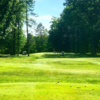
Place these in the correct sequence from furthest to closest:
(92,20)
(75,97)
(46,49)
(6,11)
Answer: (46,49)
(92,20)
(6,11)
(75,97)

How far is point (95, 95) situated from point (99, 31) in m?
44.6

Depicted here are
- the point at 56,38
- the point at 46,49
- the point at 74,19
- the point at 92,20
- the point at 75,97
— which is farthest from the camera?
the point at 46,49

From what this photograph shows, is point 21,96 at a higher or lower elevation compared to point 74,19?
lower

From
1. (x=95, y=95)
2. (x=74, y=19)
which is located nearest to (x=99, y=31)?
(x=74, y=19)

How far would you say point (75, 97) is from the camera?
6.05 m

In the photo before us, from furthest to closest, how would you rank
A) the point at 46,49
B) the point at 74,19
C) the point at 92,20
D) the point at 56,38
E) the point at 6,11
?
the point at 46,49, the point at 56,38, the point at 74,19, the point at 92,20, the point at 6,11

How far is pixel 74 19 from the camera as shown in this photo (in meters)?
55.1

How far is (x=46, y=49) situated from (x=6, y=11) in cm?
8441

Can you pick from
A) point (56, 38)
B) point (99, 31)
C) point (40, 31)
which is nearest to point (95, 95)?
point (99, 31)

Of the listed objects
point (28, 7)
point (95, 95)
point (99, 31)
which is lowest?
point (95, 95)

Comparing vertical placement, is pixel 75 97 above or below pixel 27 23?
below

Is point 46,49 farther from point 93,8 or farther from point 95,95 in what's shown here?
point 95,95

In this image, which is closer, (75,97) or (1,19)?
(75,97)

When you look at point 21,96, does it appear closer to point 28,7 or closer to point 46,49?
point 28,7
